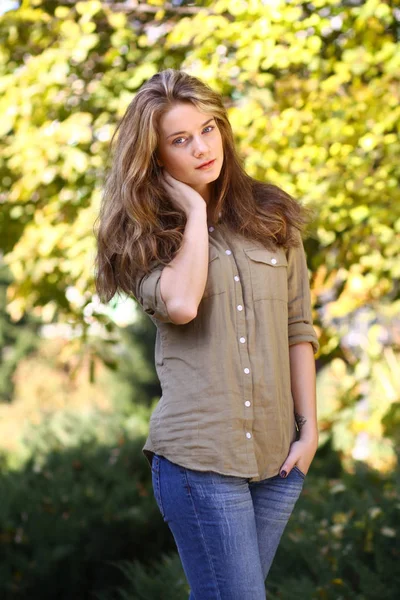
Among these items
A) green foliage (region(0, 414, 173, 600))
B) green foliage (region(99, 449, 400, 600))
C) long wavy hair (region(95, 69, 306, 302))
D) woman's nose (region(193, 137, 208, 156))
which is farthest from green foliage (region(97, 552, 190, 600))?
woman's nose (region(193, 137, 208, 156))

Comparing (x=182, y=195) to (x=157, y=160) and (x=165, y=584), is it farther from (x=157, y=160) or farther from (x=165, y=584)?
(x=165, y=584)

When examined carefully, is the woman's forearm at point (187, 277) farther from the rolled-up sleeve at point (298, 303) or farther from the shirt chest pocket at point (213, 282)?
the rolled-up sleeve at point (298, 303)

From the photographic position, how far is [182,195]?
2186mm

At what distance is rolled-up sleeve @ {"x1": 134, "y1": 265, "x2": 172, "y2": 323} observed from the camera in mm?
2033

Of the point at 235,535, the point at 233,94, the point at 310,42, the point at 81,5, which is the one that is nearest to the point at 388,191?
the point at 310,42

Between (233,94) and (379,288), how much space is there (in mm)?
1251

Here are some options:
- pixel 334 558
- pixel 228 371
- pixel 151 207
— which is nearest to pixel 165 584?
pixel 334 558

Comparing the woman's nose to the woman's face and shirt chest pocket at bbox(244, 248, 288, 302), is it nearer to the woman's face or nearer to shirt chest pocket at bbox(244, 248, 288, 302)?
the woman's face

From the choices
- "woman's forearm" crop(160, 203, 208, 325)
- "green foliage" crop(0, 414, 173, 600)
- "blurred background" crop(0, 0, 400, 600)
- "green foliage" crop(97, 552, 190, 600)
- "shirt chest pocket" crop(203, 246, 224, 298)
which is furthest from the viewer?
"green foliage" crop(0, 414, 173, 600)

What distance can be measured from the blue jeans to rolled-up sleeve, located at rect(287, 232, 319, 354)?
1.35 ft

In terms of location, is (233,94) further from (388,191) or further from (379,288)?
(379,288)

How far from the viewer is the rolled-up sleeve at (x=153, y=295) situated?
6.67ft

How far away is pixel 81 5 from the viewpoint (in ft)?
12.3

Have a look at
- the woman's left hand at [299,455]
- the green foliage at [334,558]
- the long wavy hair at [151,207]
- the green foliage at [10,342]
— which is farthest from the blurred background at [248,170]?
the green foliage at [10,342]
